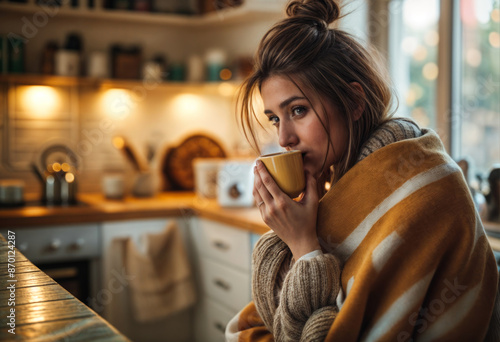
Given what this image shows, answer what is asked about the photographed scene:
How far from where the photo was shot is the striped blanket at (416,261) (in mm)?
843

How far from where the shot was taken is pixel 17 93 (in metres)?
2.92

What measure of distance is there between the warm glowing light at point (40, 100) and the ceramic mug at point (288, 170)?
230 cm

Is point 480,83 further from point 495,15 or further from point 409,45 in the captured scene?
point 409,45

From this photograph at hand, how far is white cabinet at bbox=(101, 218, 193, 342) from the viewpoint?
2.43m

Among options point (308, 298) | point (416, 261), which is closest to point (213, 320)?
point (308, 298)

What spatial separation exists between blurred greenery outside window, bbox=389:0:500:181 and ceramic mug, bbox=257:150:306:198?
3.60 feet

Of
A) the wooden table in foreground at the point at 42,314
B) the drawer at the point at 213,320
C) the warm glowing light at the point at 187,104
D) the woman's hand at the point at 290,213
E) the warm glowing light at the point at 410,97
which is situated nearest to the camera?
the wooden table in foreground at the point at 42,314

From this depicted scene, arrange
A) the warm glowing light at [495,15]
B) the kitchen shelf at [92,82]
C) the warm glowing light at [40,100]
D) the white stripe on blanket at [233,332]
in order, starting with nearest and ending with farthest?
the white stripe on blanket at [233,332] < the warm glowing light at [495,15] < the kitchen shelf at [92,82] < the warm glowing light at [40,100]

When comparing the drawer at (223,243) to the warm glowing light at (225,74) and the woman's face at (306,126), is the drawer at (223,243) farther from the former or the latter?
the woman's face at (306,126)

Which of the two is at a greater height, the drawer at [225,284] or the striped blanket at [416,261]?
the striped blanket at [416,261]

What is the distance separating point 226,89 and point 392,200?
2.46 m

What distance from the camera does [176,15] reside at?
3207 millimetres

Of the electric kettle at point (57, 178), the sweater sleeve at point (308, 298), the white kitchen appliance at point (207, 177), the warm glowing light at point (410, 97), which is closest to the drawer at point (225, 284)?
the white kitchen appliance at point (207, 177)

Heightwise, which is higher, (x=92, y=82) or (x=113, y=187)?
(x=92, y=82)
